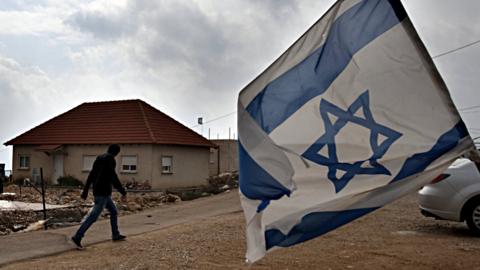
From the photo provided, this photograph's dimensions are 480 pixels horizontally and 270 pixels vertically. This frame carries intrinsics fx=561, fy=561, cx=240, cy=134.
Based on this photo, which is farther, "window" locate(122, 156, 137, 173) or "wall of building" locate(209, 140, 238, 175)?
"wall of building" locate(209, 140, 238, 175)

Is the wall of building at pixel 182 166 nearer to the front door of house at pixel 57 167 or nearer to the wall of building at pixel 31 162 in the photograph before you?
the front door of house at pixel 57 167

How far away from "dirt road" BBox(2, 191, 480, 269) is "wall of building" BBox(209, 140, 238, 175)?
3305 cm

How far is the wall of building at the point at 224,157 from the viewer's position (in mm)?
44000

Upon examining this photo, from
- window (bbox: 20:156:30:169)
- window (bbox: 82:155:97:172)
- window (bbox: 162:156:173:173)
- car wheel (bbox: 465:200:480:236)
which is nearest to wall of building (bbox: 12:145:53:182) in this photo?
window (bbox: 20:156:30:169)

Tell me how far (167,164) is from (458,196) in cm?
2376

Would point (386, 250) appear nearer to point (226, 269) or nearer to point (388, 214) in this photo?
point (226, 269)

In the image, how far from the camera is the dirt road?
23.3 feet

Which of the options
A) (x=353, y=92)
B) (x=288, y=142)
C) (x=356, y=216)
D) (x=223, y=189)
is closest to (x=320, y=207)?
(x=356, y=216)

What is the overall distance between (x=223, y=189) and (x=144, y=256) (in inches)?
798

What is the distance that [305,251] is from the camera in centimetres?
784

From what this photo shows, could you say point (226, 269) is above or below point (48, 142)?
below

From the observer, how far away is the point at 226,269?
6.93 metres

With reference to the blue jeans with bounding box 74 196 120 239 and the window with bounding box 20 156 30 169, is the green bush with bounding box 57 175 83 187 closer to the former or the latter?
the window with bounding box 20 156 30 169

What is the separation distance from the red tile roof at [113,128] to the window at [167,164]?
1.03 metres
